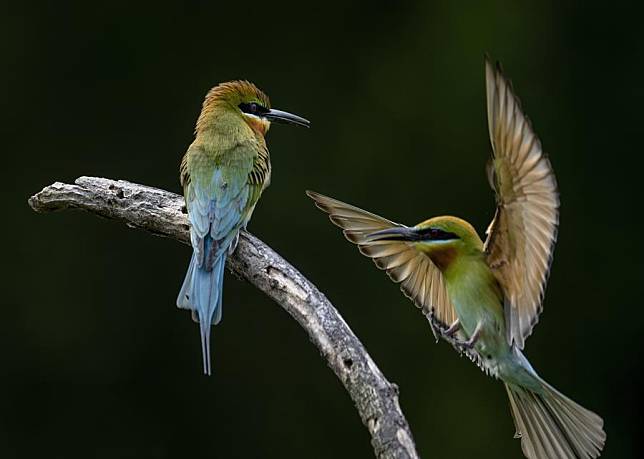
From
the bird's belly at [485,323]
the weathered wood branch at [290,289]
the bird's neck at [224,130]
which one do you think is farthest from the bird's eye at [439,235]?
the bird's neck at [224,130]

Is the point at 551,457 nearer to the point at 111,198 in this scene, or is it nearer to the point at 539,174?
the point at 539,174

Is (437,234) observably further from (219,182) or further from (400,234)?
(219,182)

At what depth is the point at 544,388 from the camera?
2.32 metres

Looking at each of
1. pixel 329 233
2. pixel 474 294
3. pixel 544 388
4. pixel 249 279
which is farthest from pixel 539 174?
pixel 329 233

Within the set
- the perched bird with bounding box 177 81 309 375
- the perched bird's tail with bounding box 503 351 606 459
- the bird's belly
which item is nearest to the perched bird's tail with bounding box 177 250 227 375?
the perched bird with bounding box 177 81 309 375

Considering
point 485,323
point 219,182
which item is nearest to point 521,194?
point 485,323

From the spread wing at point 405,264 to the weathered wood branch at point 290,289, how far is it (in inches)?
7.1

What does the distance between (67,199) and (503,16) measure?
2351 mm

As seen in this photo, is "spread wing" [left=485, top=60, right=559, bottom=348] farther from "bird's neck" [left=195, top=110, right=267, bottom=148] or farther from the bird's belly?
"bird's neck" [left=195, top=110, right=267, bottom=148]

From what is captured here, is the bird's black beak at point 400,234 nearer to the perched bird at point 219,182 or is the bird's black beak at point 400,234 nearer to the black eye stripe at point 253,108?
the perched bird at point 219,182

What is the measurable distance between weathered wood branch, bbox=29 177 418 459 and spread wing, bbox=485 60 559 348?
14.3 inches

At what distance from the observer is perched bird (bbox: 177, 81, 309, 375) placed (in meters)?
2.54

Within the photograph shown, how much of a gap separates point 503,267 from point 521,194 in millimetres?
197

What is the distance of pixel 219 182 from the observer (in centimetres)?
276
